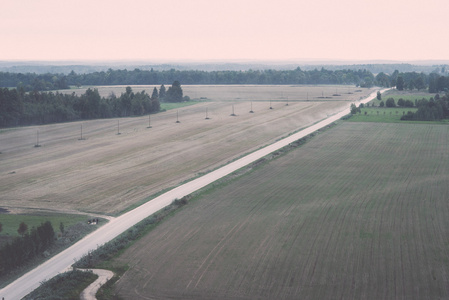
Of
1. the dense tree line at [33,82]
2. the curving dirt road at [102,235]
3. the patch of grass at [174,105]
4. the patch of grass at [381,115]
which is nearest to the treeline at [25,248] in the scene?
the curving dirt road at [102,235]

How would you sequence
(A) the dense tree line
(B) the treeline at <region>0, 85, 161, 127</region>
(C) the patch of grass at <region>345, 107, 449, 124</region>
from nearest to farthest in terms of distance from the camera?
(B) the treeline at <region>0, 85, 161, 127</region> < (C) the patch of grass at <region>345, 107, 449, 124</region> < (A) the dense tree line

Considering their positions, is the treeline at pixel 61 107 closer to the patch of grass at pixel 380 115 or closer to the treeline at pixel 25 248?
the patch of grass at pixel 380 115

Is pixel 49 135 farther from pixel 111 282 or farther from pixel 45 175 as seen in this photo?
pixel 111 282

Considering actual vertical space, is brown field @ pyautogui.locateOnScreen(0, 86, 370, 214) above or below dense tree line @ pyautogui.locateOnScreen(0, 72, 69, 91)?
below

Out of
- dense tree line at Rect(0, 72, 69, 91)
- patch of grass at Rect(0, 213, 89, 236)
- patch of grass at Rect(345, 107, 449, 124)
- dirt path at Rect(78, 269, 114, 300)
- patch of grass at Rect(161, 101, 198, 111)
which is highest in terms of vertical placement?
dense tree line at Rect(0, 72, 69, 91)

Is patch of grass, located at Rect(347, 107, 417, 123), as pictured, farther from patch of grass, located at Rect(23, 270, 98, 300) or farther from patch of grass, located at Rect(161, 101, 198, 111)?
patch of grass, located at Rect(23, 270, 98, 300)

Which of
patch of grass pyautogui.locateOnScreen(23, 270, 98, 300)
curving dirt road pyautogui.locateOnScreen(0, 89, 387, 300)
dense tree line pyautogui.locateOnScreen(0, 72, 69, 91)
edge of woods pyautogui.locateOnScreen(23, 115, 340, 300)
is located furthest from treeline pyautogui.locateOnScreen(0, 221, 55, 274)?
dense tree line pyautogui.locateOnScreen(0, 72, 69, 91)

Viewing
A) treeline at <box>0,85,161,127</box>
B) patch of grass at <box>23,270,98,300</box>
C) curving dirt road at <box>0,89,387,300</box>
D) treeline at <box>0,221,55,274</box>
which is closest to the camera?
patch of grass at <box>23,270,98,300</box>
